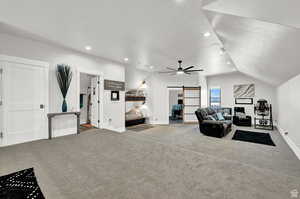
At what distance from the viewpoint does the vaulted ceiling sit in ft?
5.08

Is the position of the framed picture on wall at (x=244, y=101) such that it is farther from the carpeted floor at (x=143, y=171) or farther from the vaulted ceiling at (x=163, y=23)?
the vaulted ceiling at (x=163, y=23)


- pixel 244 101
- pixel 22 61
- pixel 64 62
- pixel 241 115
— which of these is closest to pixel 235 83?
pixel 244 101

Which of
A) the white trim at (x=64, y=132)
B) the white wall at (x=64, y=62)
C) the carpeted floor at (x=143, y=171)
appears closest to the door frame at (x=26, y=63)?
the white wall at (x=64, y=62)

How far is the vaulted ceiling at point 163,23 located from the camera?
1547 mm


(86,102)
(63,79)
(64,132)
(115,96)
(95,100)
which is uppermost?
(63,79)

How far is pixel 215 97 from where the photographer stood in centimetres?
818

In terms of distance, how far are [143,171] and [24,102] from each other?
345 centimetres

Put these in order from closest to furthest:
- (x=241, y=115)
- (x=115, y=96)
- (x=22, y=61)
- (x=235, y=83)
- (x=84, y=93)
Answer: (x=22, y=61)
(x=115, y=96)
(x=84, y=93)
(x=241, y=115)
(x=235, y=83)

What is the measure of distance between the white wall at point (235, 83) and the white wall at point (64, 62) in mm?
6148

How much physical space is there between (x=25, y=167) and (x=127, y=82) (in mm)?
5196

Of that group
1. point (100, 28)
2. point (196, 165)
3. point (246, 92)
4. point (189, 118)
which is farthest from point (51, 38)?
point (246, 92)

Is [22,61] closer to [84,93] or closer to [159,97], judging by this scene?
[84,93]

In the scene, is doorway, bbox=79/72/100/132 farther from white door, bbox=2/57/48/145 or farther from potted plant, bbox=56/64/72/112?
white door, bbox=2/57/48/145

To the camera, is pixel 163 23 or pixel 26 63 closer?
pixel 163 23
